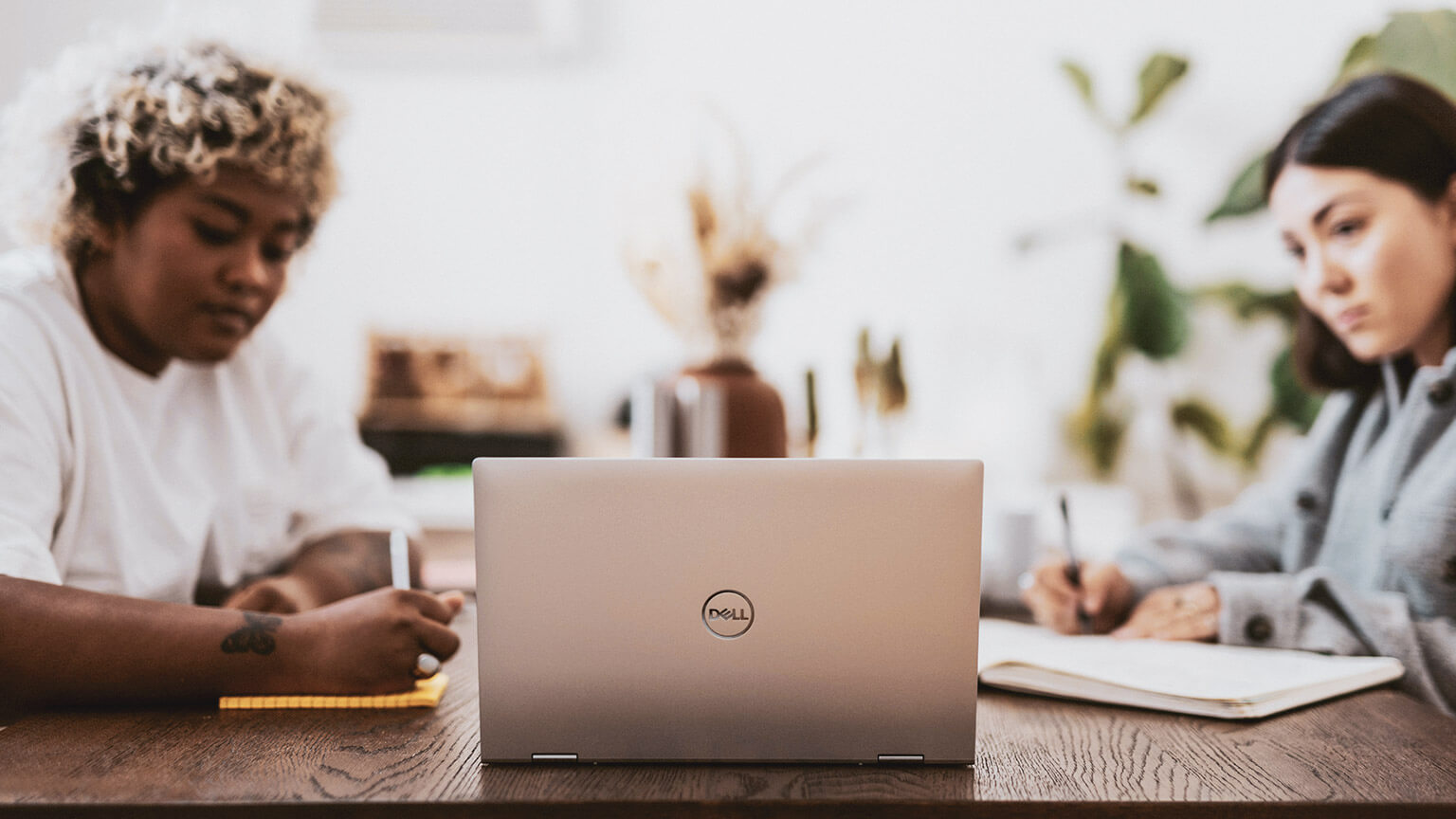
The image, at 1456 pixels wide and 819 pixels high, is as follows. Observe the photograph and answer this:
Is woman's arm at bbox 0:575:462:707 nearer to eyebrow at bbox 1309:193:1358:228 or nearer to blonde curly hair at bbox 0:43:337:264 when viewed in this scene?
blonde curly hair at bbox 0:43:337:264

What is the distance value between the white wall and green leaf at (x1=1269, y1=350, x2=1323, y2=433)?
11.7 inches

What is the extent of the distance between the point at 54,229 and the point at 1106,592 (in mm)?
1343

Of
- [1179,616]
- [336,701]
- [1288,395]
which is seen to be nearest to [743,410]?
[1179,616]

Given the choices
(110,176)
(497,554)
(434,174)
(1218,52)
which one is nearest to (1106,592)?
(497,554)

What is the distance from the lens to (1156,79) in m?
2.28

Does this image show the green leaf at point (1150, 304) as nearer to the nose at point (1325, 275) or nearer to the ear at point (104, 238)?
the nose at point (1325, 275)

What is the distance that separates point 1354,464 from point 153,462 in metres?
1.55

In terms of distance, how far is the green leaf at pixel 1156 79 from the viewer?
2.26m

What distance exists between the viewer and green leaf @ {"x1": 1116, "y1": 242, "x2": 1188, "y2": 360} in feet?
7.39

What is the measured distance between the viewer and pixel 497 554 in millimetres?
638

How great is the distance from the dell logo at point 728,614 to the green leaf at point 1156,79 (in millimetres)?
2113

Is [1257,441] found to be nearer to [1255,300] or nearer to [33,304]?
[1255,300]

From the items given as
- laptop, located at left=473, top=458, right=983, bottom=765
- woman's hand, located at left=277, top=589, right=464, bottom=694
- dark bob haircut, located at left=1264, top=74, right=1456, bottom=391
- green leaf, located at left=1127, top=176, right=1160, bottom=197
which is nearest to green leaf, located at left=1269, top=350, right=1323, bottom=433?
green leaf, located at left=1127, top=176, right=1160, bottom=197

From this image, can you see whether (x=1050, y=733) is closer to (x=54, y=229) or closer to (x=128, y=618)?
(x=128, y=618)
